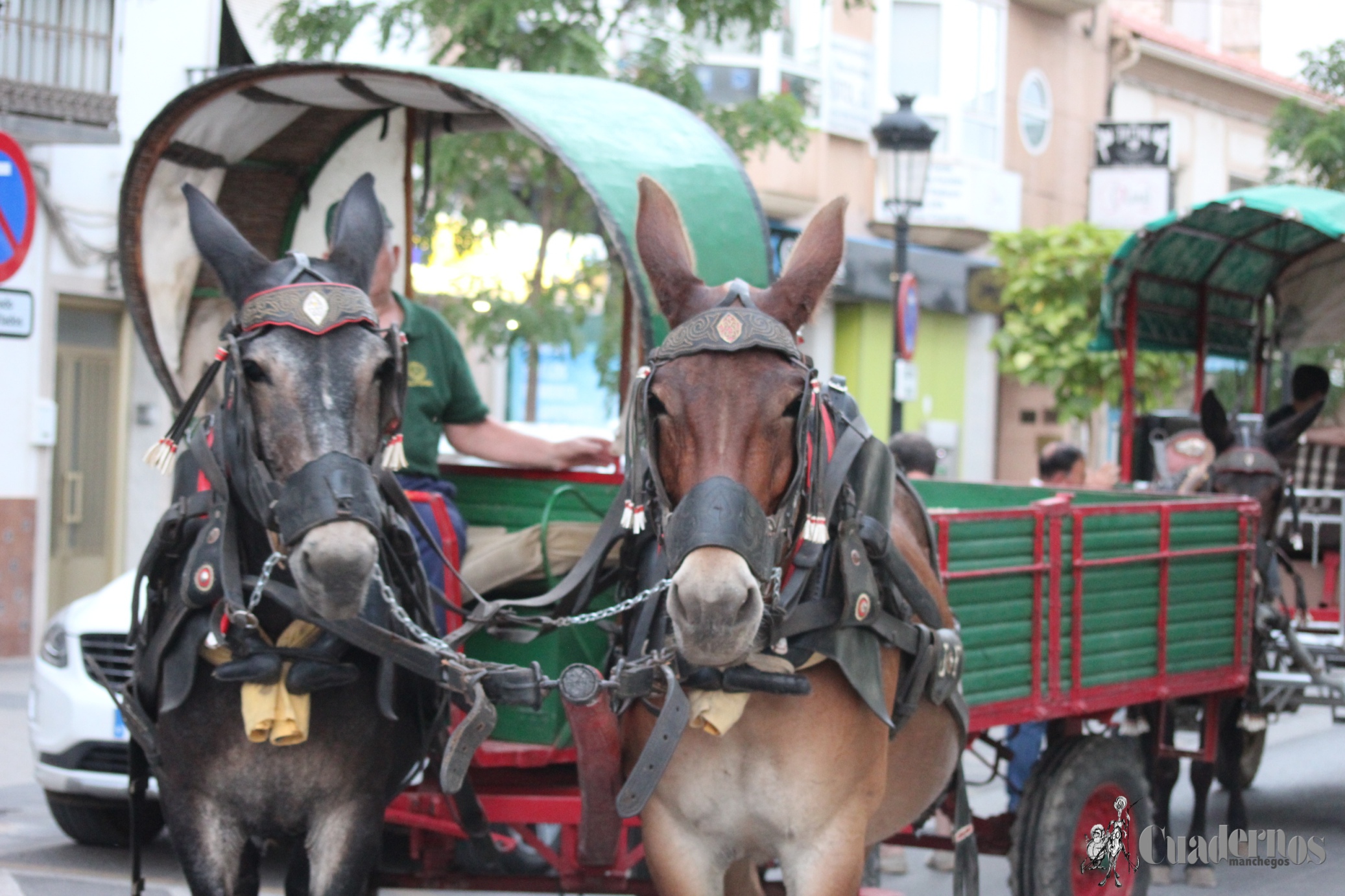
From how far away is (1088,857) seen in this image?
5.11m

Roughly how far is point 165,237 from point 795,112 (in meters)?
7.43

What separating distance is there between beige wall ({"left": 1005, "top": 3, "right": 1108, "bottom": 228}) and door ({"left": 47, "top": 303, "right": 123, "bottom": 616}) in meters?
14.2

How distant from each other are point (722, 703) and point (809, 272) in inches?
36.7

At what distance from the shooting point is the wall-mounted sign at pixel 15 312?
273 inches

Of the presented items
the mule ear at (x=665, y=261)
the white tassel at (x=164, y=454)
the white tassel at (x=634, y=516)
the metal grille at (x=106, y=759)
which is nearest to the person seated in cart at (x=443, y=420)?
the white tassel at (x=164, y=454)

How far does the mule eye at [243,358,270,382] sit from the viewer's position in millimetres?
3160

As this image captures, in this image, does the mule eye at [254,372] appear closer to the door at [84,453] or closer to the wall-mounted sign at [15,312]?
the wall-mounted sign at [15,312]

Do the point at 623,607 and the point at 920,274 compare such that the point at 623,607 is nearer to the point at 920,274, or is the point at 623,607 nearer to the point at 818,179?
the point at 818,179

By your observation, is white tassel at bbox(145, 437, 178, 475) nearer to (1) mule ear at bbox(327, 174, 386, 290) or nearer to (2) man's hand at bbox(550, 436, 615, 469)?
(1) mule ear at bbox(327, 174, 386, 290)

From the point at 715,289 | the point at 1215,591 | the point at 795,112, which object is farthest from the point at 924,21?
the point at 715,289

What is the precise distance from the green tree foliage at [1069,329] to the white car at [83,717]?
9973mm

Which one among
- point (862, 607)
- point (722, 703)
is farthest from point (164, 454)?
point (862, 607)

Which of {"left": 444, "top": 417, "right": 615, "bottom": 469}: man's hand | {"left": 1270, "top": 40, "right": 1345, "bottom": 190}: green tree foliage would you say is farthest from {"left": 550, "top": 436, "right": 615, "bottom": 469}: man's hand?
{"left": 1270, "top": 40, "right": 1345, "bottom": 190}: green tree foliage

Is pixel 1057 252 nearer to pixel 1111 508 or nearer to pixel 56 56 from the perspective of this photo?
pixel 56 56
